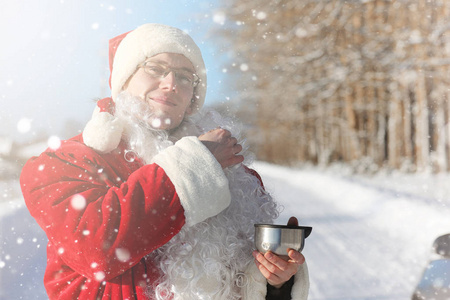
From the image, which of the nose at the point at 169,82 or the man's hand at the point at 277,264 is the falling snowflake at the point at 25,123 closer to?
the nose at the point at 169,82

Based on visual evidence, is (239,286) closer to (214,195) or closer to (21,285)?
(214,195)

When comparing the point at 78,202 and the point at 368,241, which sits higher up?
the point at 78,202

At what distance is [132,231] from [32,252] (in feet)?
10.6

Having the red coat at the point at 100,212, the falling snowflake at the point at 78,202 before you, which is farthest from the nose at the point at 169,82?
the falling snowflake at the point at 78,202

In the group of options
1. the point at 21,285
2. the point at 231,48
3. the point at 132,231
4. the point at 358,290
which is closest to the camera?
the point at 132,231

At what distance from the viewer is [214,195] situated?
1241 millimetres

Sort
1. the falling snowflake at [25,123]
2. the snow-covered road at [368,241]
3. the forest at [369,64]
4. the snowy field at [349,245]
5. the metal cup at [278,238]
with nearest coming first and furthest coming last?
the metal cup at [278,238], the falling snowflake at [25,123], the snowy field at [349,245], the snow-covered road at [368,241], the forest at [369,64]

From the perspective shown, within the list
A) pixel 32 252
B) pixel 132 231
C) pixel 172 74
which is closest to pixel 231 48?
pixel 172 74

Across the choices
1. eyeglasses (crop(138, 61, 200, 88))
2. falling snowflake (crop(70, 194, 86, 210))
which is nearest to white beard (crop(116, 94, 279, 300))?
eyeglasses (crop(138, 61, 200, 88))

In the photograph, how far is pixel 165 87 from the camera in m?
1.33

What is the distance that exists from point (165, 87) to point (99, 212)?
0.44 metres

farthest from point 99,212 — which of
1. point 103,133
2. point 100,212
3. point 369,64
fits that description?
point 369,64

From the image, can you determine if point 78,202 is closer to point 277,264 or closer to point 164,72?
point 164,72

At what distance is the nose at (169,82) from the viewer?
4.36 ft
